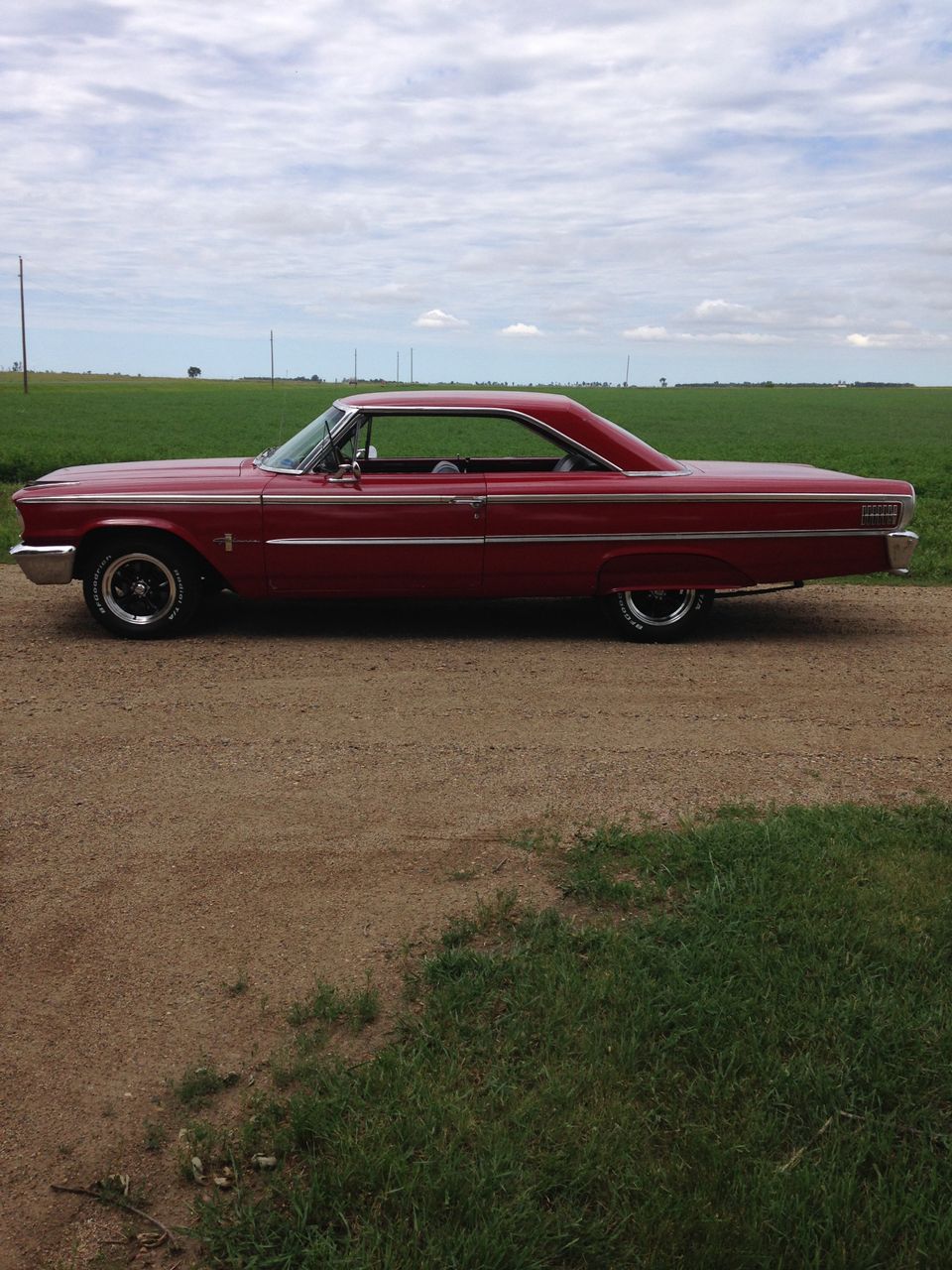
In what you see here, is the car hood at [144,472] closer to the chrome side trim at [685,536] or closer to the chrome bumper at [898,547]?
the chrome side trim at [685,536]

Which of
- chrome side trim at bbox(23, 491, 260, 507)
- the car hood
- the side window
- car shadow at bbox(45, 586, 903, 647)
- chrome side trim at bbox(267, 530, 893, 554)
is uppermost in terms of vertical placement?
the side window

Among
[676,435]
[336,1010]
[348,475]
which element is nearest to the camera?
[336,1010]

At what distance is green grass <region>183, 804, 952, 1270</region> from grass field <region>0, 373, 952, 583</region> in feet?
22.9

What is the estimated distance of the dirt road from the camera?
2.96m

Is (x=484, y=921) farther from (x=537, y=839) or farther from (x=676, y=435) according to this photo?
(x=676, y=435)

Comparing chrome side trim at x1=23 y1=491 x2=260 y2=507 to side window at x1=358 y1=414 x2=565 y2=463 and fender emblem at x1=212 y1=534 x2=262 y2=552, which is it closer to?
fender emblem at x1=212 y1=534 x2=262 y2=552

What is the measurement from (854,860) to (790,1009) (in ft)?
3.32

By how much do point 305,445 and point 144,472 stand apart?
3.44 feet

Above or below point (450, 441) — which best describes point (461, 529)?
below

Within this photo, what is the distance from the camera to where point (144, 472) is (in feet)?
24.0

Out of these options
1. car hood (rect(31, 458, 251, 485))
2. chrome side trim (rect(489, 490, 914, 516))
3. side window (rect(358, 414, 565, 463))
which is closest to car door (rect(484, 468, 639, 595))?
chrome side trim (rect(489, 490, 914, 516))

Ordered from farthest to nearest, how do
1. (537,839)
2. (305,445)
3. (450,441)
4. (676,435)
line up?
(676,435), (450,441), (305,445), (537,839)

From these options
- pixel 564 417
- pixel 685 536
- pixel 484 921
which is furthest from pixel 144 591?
pixel 484 921

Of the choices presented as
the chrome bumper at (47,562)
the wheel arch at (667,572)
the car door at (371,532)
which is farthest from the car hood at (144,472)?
the wheel arch at (667,572)
